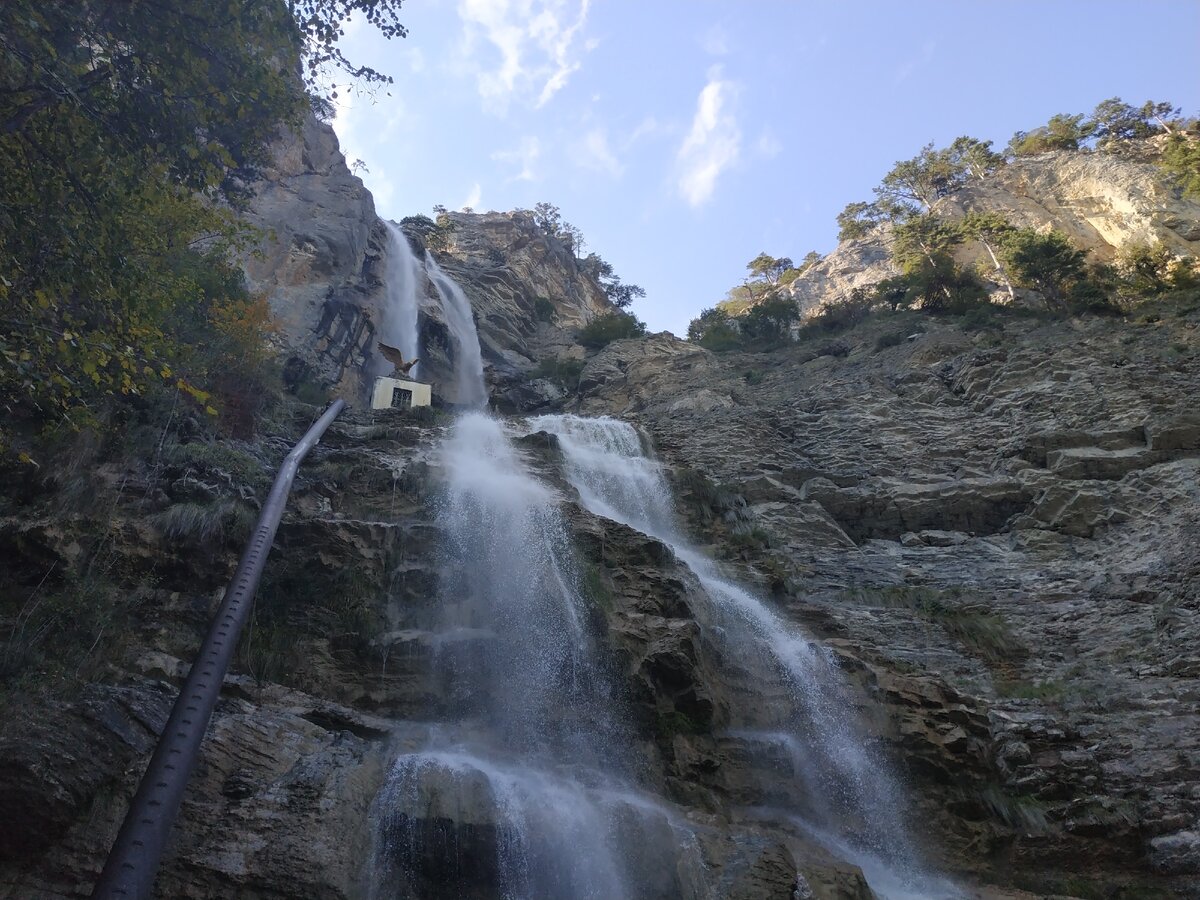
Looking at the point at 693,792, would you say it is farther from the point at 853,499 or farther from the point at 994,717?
the point at 853,499

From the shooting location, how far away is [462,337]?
3125cm

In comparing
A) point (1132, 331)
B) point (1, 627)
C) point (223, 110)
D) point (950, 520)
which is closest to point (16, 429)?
point (1, 627)

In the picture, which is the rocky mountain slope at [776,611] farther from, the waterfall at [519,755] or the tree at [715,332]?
the tree at [715,332]

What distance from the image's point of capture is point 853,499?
16.3 m

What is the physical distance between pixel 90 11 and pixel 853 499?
597 inches

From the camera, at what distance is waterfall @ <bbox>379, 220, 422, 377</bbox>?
89.4ft

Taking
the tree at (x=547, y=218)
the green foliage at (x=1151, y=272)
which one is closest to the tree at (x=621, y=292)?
the tree at (x=547, y=218)

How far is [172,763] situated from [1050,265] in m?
27.7

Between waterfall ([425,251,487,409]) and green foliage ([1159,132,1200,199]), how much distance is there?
89.8 ft

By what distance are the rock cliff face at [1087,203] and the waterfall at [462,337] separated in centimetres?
1863

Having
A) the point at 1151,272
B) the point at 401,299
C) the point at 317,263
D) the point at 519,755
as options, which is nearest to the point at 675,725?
the point at 519,755

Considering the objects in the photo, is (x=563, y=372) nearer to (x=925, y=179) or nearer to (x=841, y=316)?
(x=841, y=316)

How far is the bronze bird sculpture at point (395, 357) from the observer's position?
25.0m

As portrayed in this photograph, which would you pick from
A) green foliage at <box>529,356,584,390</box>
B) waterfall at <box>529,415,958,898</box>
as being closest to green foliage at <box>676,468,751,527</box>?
waterfall at <box>529,415,958,898</box>
